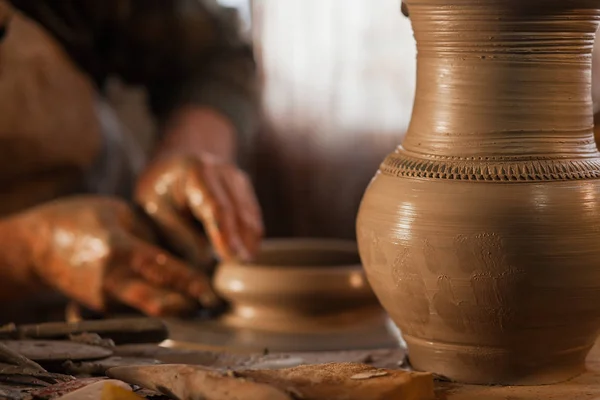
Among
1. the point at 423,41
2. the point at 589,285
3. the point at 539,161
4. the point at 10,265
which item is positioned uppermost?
the point at 423,41

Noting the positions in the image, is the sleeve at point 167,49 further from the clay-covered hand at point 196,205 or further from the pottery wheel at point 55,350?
the pottery wheel at point 55,350

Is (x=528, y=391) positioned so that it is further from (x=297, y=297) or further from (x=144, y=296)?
(x=144, y=296)

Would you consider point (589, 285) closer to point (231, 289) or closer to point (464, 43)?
point (464, 43)

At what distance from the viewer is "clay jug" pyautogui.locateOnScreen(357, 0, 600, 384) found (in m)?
0.77

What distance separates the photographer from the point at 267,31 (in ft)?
10.9

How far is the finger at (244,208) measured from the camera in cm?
131

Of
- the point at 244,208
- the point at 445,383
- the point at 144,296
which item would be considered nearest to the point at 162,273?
the point at 144,296

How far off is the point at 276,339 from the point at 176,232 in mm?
345

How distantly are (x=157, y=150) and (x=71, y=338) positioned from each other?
95 centimetres

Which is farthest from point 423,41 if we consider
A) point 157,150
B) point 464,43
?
point 157,150

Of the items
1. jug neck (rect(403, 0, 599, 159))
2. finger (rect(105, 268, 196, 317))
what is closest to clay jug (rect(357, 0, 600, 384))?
jug neck (rect(403, 0, 599, 159))

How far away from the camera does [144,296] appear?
122 centimetres

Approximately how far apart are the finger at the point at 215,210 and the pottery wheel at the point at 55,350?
40 cm

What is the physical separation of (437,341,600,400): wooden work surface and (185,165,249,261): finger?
52 cm
